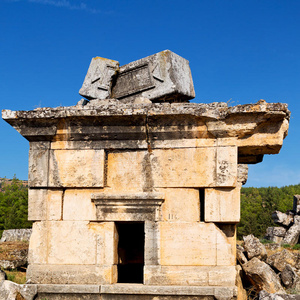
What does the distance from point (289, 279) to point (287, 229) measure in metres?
15.0

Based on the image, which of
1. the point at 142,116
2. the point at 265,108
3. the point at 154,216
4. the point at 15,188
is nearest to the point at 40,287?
the point at 154,216

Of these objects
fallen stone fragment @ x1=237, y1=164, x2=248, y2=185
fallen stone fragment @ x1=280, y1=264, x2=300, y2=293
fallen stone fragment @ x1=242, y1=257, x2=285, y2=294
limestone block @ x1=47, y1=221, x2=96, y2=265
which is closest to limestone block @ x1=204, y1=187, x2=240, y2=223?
limestone block @ x1=47, y1=221, x2=96, y2=265

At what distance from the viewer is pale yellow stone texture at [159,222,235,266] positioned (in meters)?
5.85

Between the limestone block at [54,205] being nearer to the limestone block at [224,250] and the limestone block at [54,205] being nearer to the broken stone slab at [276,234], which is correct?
the limestone block at [224,250]

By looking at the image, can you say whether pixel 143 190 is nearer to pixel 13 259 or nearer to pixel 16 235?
pixel 13 259

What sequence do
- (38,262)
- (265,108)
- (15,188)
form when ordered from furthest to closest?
(15,188)
(38,262)
(265,108)

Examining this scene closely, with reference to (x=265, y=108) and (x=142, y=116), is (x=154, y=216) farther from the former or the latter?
(x=265, y=108)

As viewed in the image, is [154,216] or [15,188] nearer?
[154,216]

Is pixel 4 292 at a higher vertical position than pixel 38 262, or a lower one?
lower

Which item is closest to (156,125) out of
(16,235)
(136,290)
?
(136,290)

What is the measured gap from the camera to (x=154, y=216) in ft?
19.7

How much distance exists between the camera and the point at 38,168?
249 inches

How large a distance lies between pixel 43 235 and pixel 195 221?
2219 millimetres

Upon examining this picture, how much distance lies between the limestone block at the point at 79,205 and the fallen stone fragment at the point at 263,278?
304 centimetres
